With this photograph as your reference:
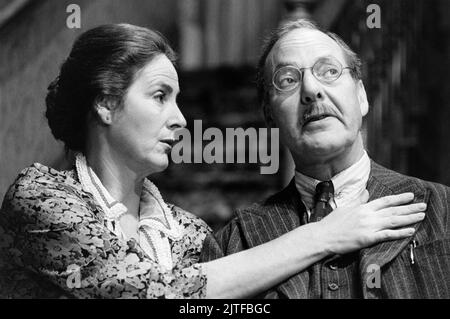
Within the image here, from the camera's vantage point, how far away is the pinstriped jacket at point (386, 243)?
6.87 ft

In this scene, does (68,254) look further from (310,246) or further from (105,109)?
(310,246)

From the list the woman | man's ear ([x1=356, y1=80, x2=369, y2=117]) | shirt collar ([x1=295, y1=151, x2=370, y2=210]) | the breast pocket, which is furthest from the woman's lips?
the breast pocket

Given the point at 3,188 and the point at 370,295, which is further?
the point at 3,188

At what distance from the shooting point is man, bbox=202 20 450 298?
211 centimetres

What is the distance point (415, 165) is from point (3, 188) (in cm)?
193

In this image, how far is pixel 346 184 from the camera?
2.29 m

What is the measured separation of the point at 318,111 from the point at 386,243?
34cm

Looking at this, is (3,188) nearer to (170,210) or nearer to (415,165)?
(170,210)

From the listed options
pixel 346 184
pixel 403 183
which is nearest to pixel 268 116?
pixel 346 184

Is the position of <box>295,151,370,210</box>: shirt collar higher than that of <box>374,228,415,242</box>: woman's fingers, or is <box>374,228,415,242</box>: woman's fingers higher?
<box>295,151,370,210</box>: shirt collar

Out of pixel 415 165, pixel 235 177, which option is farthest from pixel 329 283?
pixel 415 165

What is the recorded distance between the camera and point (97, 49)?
7.68 ft

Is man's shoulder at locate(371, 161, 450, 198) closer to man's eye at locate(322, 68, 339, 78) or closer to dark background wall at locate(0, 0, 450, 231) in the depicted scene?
man's eye at locate(322, 68, 339, 78)

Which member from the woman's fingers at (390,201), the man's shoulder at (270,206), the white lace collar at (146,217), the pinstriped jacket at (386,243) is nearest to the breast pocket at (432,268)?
the pinstriped jacket at (386,243)
